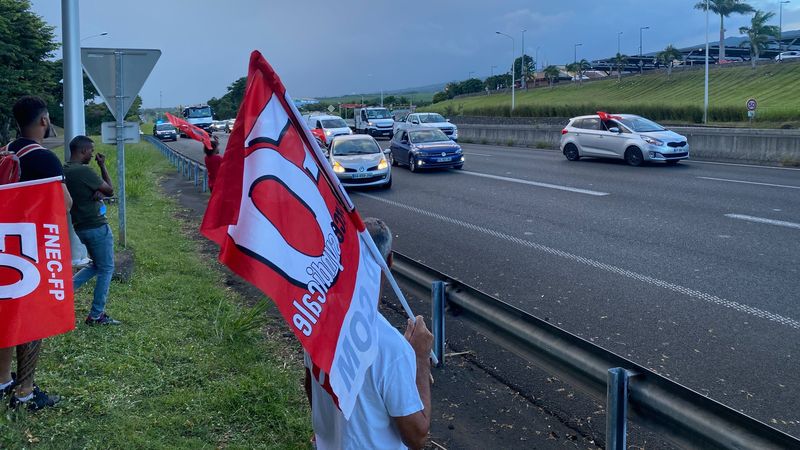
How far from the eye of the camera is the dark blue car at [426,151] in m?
23.6

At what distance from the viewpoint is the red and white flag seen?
2.55m

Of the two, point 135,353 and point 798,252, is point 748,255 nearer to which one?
point 798,252

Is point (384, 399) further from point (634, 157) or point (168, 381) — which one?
point (634, 157)

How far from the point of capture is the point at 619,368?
3.73m

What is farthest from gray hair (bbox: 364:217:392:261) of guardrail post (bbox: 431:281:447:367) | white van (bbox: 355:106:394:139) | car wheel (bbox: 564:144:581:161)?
white van (bbox: 355:106:394:139)

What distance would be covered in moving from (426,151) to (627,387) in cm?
2012

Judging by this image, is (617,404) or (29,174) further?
(29,174)

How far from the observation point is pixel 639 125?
2412 centimetres

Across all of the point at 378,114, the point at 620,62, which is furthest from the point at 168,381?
the point at 620,62

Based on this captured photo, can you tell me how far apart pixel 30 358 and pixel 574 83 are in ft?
330

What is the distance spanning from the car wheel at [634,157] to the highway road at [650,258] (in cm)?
270

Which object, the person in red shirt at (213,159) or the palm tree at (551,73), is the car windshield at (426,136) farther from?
the palm tree at (551,73)

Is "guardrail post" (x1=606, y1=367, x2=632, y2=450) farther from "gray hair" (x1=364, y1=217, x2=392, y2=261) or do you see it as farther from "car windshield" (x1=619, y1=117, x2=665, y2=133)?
"car windshield" (x1=619, y1=117, x2=665, y2=133)

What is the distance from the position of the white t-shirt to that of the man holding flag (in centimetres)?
1
